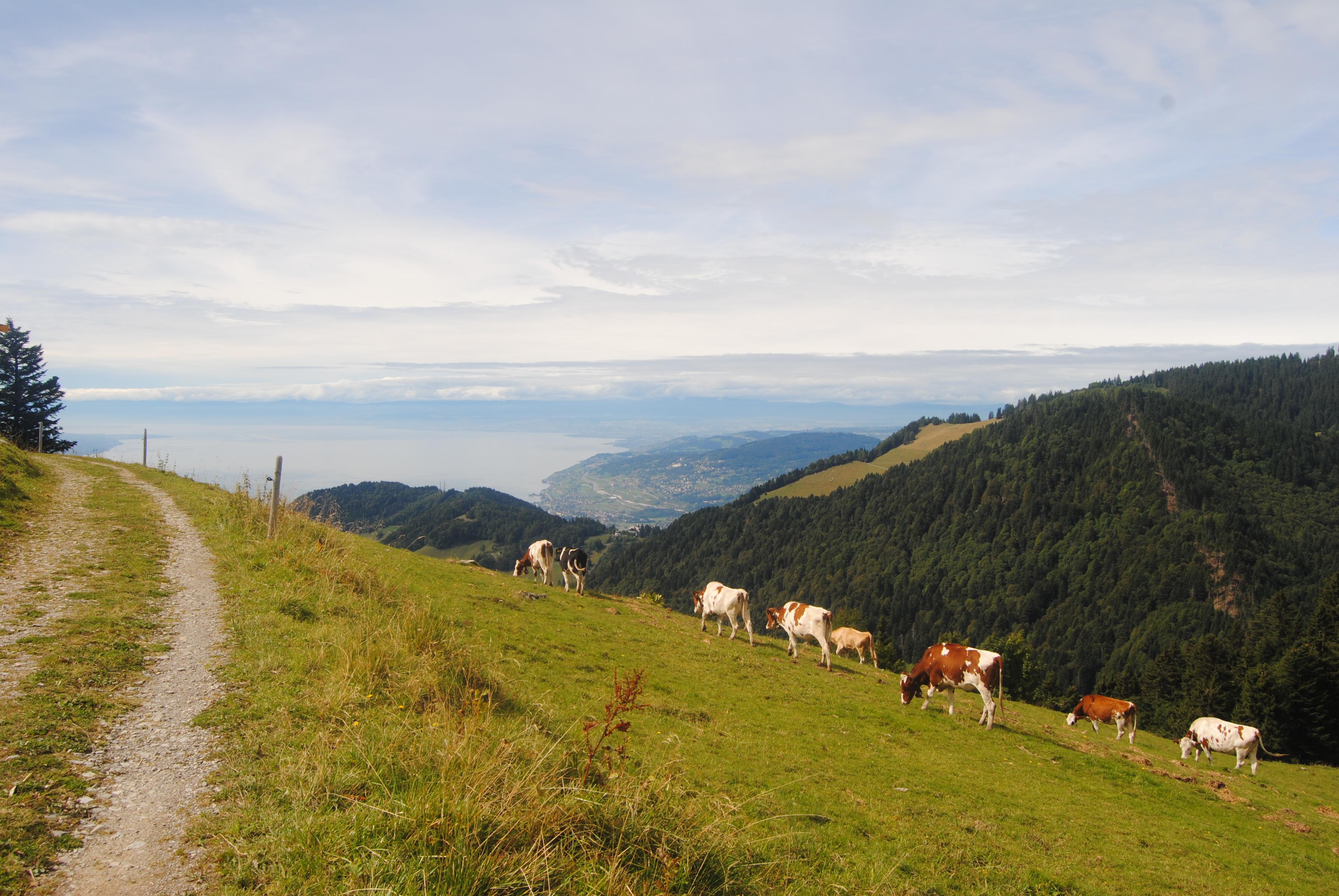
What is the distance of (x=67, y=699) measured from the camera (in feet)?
20.9

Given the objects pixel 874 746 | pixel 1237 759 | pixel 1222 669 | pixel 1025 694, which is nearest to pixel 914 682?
pixel 874 746

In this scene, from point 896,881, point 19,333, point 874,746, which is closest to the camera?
point 896,881

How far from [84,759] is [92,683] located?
6.58ft

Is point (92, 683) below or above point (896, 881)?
above

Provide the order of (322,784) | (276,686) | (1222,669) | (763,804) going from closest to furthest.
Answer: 1. (322,784)
2. (276,686)
3. (763,804)
4. (1222,669)

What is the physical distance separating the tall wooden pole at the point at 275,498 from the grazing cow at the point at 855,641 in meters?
18.8

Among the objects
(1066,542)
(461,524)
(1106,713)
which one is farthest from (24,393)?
(1066,542)

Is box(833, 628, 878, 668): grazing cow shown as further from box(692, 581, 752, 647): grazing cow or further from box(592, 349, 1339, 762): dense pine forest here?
box(592, 349, 1339, 762): dense pine forest

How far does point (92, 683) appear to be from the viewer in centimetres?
688

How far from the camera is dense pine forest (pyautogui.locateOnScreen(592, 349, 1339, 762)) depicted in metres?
132

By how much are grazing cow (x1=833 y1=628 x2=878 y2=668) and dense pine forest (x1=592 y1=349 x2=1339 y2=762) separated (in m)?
71.1

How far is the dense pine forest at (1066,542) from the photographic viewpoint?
5212 inches

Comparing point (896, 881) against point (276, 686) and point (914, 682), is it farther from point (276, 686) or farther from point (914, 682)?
point (914, 682)

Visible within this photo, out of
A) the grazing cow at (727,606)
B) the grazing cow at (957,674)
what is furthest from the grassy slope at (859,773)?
the grazing cow at (727,606)
